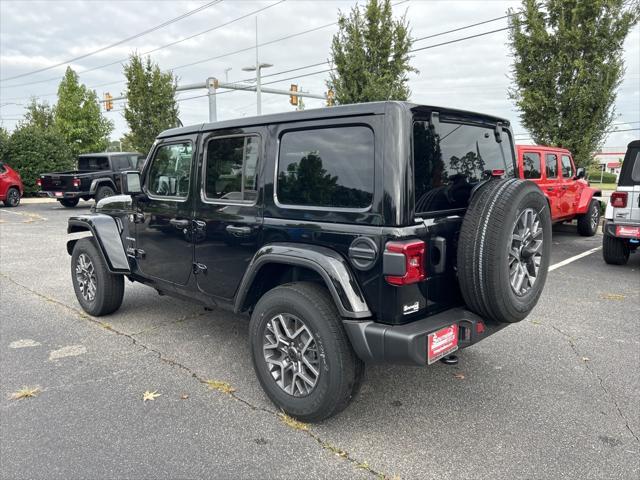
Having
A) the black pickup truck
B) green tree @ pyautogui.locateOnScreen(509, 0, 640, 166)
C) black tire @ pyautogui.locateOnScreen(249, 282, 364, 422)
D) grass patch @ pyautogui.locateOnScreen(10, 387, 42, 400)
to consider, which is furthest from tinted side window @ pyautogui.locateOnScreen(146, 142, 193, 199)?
the black pickup truck

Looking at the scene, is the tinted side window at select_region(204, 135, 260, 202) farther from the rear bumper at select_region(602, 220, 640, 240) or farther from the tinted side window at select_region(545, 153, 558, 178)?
the tinted side window at select_region(545, 153, 558, 178)

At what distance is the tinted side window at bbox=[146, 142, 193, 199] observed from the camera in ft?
13.0

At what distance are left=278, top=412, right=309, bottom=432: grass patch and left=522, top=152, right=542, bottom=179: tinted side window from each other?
6880mm

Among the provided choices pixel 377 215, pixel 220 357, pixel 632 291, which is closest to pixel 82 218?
pixel 220 357

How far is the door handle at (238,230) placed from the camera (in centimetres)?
334

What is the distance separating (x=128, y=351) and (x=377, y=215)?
267 centimetres

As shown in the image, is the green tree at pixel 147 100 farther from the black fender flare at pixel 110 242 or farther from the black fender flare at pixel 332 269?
the black fender flare at pixel 332 269

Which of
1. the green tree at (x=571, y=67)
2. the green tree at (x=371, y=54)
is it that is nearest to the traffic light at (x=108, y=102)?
the green tree at (x=371, y=54)

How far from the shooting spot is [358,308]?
8.88 feet

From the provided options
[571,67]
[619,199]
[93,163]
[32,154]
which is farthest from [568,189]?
[32,154]

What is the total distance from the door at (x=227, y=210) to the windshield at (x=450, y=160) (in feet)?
3.56

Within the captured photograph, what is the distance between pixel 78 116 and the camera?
86.7 feet

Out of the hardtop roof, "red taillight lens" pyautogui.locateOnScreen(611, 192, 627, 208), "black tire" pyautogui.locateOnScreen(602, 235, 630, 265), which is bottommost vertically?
"black tire" pyautogui.locateOnScreen(602, 235, 630, 265)

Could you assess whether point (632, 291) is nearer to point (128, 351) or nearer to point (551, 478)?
point (551, 478)
